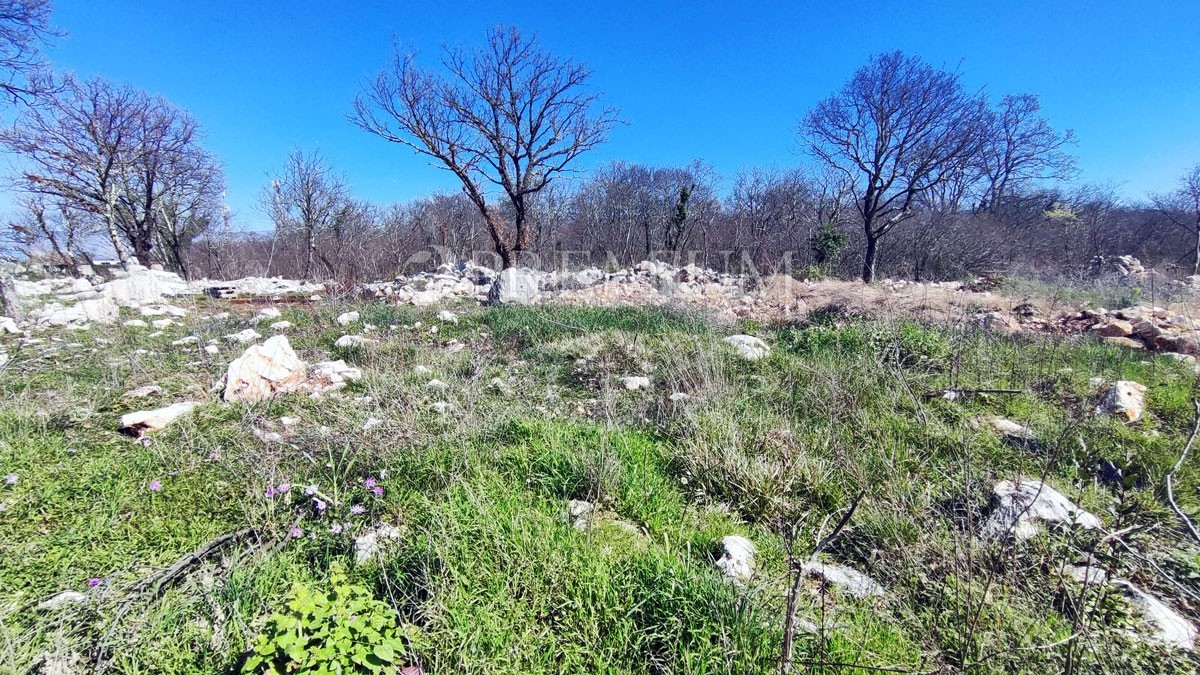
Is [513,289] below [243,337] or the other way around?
the other way around

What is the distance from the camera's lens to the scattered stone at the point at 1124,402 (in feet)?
10.2

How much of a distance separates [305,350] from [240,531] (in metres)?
3.64

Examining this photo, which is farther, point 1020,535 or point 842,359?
point 842,359

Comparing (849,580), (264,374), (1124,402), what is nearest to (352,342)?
(264,374)

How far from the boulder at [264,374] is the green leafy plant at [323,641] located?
2837mm

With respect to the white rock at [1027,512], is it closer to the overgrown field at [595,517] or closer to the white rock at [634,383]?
the overgrown field at [595,517]

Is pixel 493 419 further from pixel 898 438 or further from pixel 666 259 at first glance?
pixel 666 259

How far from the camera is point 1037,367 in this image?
4043mm

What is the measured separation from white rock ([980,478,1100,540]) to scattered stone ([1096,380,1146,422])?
1715 mm

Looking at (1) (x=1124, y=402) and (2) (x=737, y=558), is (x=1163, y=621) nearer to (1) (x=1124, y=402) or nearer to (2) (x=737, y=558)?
(2) (x=737, y=558)

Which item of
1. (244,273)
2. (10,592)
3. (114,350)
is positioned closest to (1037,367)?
(10,592)

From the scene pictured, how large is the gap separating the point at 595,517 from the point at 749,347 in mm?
3316

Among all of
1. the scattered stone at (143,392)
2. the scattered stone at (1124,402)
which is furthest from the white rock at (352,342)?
the scattered stone at (1124,402)

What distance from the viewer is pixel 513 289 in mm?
9969
